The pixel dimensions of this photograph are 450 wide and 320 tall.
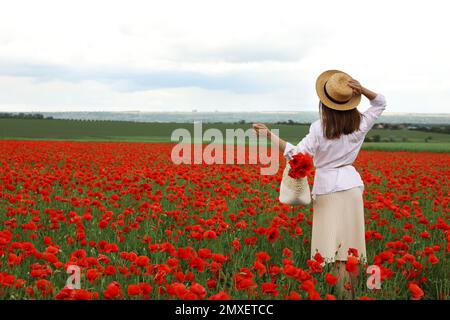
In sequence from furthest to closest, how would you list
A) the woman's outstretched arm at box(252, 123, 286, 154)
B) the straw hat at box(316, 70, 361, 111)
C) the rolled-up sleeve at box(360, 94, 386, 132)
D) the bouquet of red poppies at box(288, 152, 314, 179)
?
the rolled-up sleeve at box(360, 94, 386, 132) < the woman's outstretched arm at box(252, 123, 286, 154) < the straw hat at box(316, 70, 361, 111) < the bouquet of red poppies at box(288, 152, 314, 179)

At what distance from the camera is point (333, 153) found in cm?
468

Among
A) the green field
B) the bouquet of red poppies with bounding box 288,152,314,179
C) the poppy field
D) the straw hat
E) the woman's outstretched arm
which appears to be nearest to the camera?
the poppy field

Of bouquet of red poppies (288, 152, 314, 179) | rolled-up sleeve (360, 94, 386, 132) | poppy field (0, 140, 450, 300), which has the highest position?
rolled-up sleeve (360, 94, 386, 132)

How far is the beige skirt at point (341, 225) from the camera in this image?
15.1 feet

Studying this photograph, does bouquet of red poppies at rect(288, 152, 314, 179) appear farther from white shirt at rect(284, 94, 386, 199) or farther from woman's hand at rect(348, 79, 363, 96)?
woman's hand at rect(348, 79, 363, 96)

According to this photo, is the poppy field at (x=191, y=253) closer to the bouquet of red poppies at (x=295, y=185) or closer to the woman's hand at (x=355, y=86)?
the bouquet of red poppies at (x=295, y=185)

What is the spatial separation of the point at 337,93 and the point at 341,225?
1104 mm

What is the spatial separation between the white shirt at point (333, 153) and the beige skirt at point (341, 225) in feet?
0.26

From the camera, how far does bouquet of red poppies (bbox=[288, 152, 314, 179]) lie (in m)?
4.32

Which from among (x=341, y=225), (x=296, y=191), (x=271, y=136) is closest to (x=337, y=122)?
(x=271, y=136)

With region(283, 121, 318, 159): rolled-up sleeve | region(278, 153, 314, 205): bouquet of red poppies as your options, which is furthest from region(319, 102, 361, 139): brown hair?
region(278, 153, 314, 205): bouquet of red poppies
